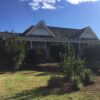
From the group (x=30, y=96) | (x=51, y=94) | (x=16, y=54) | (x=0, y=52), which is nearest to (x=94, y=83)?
(x=51, y=94)

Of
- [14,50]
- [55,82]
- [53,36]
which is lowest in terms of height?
[55,82]

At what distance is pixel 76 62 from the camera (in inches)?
496

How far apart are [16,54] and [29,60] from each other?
20.1 ft

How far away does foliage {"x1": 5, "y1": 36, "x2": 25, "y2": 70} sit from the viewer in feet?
75.4

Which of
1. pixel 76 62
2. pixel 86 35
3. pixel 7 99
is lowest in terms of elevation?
pixel 7 99

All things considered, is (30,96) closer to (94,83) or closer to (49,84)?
(49,84)

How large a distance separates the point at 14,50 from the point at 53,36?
1962 cm

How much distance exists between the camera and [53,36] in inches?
1658

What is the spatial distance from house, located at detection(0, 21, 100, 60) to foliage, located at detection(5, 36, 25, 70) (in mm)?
4517

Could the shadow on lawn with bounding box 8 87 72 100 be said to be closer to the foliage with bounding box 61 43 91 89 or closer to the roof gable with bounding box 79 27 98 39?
the foliage with bounding box 61 43 91 89

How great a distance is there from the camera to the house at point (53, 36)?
35.3m

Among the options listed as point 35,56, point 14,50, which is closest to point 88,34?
point 35,56

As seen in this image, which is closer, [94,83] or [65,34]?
[94,83]

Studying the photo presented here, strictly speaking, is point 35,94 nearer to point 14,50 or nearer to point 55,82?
point 55,82
